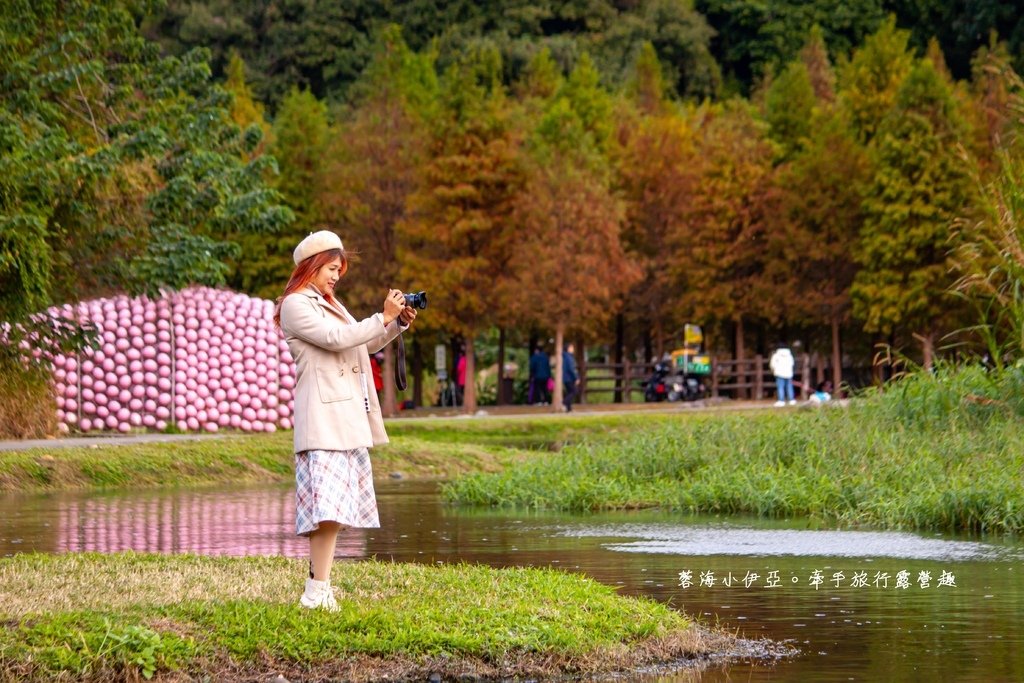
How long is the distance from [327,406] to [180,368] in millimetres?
20513

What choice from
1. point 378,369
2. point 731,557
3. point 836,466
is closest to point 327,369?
point 731,557

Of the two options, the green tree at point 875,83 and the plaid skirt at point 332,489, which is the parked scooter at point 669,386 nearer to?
the green tree at point 875,83

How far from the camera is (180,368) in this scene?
94.5 ft

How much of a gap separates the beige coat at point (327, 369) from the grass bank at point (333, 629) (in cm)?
90

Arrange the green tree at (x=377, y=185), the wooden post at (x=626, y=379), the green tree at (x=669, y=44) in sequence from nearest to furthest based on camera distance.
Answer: the green tree at (x=377, y=185) < the wooden post at (x=626, y=379) < the green tree at (x=669, y=44)

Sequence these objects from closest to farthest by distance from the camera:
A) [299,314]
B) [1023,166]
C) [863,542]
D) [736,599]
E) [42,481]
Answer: [299,314]
[736,599]
[863,542]
[1023,166]
[42,481]

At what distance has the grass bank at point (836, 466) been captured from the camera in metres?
15.4

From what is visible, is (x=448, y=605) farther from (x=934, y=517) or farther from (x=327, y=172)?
(x=327, y=172)

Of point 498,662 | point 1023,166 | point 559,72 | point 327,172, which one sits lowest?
point 498,662

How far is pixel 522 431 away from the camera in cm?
3366

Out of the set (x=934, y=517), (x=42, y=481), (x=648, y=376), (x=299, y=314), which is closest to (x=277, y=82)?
(x=648, y=376)

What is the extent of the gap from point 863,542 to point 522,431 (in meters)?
19.9

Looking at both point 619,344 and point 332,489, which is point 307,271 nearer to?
point 332,489

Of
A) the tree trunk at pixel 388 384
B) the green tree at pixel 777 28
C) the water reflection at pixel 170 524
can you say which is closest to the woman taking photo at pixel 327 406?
the water reflection at pixel 170 524
